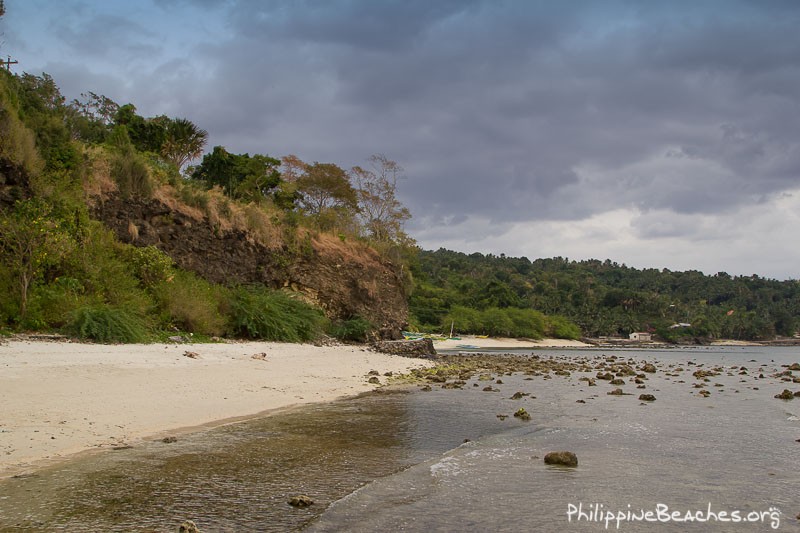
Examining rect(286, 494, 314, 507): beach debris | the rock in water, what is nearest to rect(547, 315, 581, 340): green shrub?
the rock in water

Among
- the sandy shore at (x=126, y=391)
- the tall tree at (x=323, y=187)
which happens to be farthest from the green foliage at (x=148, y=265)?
the tall tree at (x=323, y=187)

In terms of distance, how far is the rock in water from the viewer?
8.07 metres

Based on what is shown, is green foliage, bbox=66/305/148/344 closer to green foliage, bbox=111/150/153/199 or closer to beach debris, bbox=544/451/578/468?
green foliage, bbox=111/150/153/199

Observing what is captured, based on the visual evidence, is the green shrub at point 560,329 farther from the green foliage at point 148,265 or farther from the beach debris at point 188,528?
the beach debris at point 188,528

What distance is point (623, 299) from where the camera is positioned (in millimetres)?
144500

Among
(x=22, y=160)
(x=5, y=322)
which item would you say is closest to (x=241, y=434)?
(x=5, y=322)

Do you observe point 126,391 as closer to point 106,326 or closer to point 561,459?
point 106,326

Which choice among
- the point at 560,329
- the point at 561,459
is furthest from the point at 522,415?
the point at 560,329

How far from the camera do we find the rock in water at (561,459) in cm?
807

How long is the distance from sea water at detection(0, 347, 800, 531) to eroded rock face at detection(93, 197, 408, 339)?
15201 mm

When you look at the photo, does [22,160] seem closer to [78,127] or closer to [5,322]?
[5,322]

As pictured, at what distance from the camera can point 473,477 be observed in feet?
23.9

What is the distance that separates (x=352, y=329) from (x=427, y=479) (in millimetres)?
25477

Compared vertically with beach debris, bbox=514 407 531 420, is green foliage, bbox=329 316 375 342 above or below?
above
